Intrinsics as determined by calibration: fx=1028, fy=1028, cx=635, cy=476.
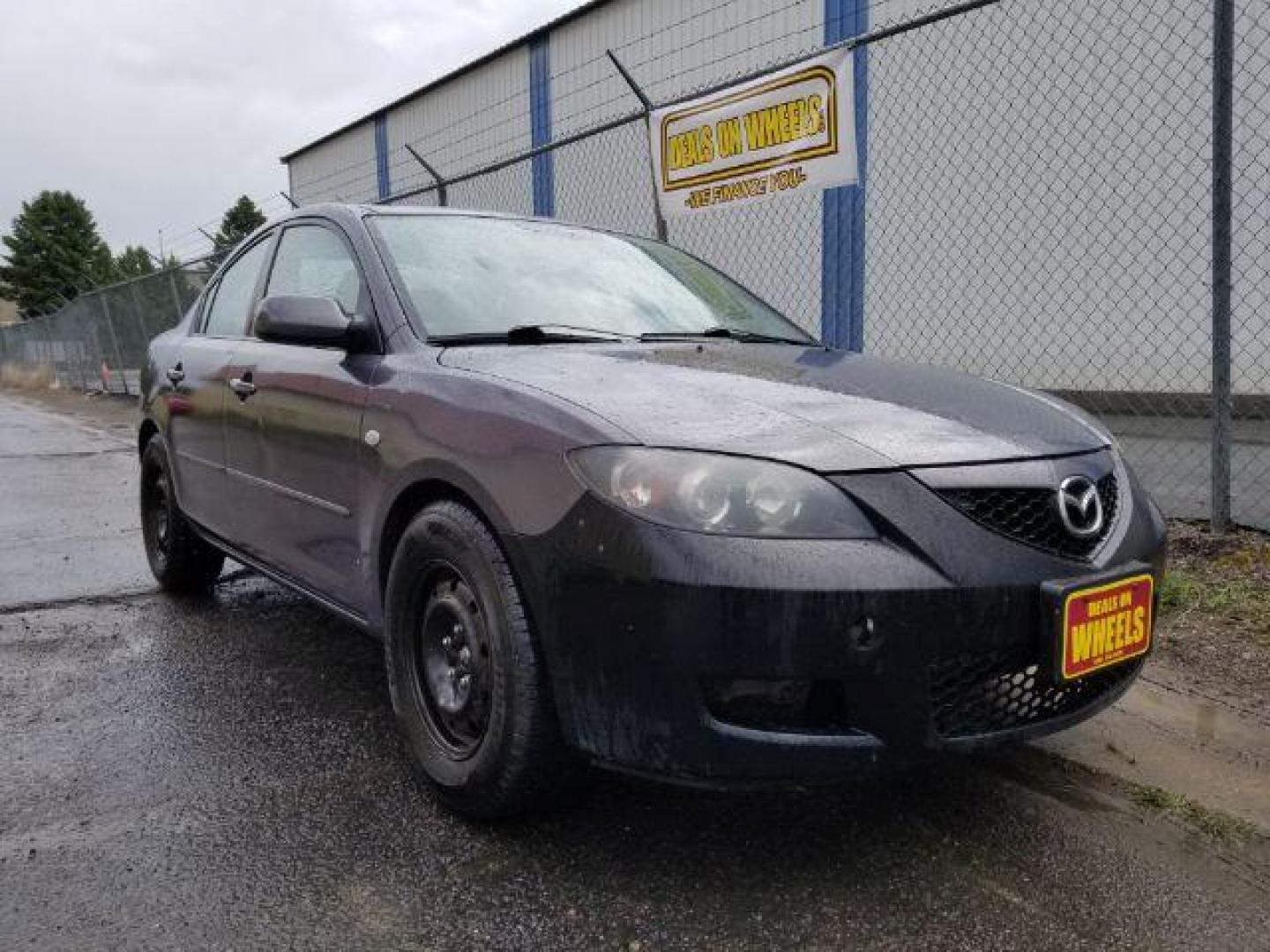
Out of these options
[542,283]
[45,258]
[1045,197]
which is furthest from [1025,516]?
[45,258]

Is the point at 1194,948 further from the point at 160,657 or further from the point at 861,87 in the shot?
the point at 861,87

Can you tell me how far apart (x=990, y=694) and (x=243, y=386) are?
256 centimetres

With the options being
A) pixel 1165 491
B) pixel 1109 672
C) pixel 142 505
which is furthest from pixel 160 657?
pixel 1165 491

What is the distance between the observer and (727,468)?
1.94 metres

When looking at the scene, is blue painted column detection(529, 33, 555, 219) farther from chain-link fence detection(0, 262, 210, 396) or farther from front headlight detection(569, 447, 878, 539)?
front headlight detection(569, 447, 878, 539)

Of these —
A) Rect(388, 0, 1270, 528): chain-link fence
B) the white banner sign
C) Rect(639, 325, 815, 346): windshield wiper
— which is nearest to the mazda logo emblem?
Rect(639, 325, 815, 346): windshield wiper

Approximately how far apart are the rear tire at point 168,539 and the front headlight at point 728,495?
291cm

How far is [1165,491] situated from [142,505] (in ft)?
16.9

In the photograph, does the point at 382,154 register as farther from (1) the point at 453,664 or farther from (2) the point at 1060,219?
(1) the point at 453,664

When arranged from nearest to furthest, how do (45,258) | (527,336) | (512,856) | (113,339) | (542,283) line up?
(512,856) < (527,336) < (542,283) < (113,339) < (45,258)

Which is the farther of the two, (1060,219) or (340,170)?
(340,170)

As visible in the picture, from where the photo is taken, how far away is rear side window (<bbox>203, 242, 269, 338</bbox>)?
12.6 ft

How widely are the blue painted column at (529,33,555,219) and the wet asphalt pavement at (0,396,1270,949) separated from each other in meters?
12.8

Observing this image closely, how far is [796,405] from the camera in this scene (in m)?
2.22
